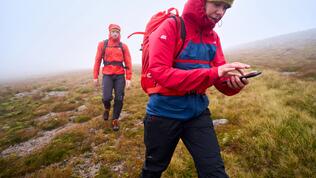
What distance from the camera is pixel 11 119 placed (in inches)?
439

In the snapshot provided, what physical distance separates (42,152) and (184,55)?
228 inches

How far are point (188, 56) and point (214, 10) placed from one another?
2.22ft

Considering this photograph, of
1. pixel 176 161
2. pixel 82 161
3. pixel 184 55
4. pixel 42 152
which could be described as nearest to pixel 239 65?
pixel 184 55

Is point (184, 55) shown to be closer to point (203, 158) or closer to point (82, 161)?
point (203, 158)

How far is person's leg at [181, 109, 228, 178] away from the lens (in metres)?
2.54

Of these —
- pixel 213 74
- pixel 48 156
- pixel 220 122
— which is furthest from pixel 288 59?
pixel 213 74

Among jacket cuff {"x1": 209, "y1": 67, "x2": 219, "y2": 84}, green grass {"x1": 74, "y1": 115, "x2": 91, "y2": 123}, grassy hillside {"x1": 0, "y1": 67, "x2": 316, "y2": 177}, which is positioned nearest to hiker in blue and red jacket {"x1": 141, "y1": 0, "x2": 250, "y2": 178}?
jacket cuff {"x1": 209, "y1": 67, "x2": 219, "y2": 84}

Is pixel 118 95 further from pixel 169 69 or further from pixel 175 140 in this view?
pixel 169 69

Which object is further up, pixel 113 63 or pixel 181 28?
pixel 181 28

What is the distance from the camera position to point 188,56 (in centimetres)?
270

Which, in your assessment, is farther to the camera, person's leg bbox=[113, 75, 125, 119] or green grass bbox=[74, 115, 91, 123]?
green grass bbox=[74, 115, 91, 123]

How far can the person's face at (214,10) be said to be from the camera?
270 cm

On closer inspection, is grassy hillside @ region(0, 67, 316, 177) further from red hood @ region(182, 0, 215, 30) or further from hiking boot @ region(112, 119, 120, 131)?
red hood @ region(182, 0, 215, 30)

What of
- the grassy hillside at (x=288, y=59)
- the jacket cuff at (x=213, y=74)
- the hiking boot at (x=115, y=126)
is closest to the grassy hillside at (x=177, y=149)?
the hiking boot at (x=115, y=126)
